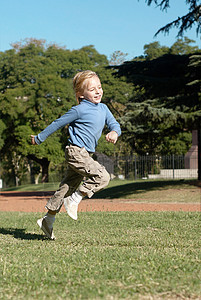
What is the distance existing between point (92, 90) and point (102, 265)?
2075mm

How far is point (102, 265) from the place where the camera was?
144 inches

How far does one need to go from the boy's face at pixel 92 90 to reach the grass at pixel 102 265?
168 centimetres

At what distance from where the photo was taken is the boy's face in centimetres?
486

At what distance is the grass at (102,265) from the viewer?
2918 mm

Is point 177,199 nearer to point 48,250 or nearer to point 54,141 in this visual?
point 48,250

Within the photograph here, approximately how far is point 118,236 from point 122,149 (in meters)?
45.2

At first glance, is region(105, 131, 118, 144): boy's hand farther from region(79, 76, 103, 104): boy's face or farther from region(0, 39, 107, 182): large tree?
region(0, 39, 107, 182): large tree

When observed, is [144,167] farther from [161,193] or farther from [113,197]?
[161,193]

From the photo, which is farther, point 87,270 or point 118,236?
point 118,236

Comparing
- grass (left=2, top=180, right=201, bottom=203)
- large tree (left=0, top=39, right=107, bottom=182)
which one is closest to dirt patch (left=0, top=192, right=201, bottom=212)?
grass (left=2, top=180, right=201, bottom=203)

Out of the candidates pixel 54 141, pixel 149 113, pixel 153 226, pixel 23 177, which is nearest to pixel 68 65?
pixel 54 141

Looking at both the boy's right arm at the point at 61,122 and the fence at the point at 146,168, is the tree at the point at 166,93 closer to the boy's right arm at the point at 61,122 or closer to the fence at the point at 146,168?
the boy's right arm at the point at 61,122

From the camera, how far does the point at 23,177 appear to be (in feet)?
185

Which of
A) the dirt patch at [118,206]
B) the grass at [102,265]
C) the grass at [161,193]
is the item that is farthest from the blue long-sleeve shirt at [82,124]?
the grass at [161,193]
